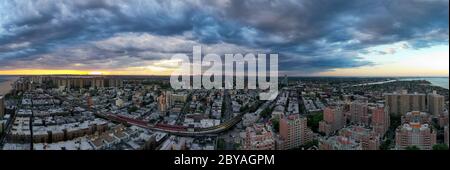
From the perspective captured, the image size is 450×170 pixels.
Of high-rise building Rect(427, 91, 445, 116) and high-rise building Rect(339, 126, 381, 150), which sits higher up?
high-rise building Rect(427, 91, 445, 116)

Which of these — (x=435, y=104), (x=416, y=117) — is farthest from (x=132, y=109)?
(x=435, y=104)

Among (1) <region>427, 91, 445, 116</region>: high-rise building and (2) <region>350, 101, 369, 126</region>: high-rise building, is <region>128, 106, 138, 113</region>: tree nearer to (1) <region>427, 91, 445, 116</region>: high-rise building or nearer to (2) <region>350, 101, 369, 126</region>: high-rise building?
(2) <region>350, 101, 369, 126</region>: high-rise building

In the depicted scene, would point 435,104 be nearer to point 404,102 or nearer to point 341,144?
point 404,102

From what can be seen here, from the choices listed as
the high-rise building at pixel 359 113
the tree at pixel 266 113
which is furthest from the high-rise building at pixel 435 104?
the tree at pixel 266 113

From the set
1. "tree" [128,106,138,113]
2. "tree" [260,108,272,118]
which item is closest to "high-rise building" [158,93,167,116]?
"tree" [128,106,138,113]

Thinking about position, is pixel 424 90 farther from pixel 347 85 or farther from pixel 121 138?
pixel 121 138

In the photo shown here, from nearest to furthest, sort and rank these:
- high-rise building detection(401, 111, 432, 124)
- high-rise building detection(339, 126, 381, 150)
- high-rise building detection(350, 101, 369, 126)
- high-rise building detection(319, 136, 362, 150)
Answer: high-rise building detection(319, 136, 362, 150) → high-rise building detection(339, 126, 381, 150) → high-rise building detection(401, 111, 432, 124) → high-rise building detection(350, 101, 369, 126)

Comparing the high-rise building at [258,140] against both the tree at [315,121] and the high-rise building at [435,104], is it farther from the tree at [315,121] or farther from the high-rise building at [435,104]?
the high-rise building at [435,104]
